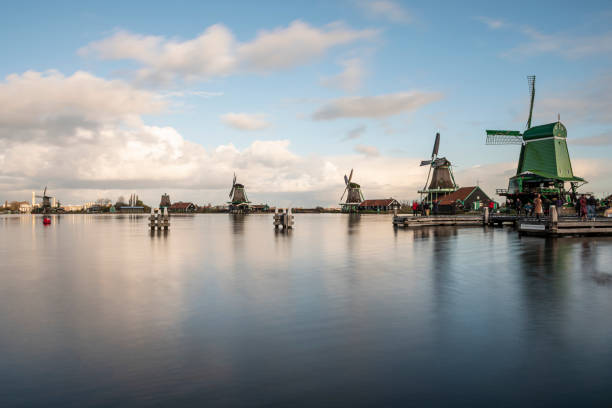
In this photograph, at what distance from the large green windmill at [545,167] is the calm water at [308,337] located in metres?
36.8

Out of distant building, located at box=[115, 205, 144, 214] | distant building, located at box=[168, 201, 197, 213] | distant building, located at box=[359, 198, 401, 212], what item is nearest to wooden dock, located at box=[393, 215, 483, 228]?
distant building, located at box=[359, 198, 401, 212]

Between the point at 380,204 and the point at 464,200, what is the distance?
1788 inches

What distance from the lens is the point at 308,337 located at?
7.13 meters

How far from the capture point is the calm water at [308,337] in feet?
16.3

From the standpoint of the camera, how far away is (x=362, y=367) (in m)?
5.68

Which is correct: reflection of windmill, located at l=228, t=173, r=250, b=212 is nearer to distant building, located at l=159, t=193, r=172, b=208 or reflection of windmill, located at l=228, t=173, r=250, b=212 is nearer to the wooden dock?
distant building, located at l=159, t=193, r=172, b=208

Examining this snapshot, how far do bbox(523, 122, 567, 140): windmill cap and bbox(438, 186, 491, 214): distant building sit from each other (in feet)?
75.6

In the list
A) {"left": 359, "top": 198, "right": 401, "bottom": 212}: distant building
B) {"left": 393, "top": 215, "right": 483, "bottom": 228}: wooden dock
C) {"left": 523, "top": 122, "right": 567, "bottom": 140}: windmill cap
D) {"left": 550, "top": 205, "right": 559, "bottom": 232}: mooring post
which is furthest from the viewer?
{"left": 359, "top": 198, "right": 401, "bottom": 212}: distant building

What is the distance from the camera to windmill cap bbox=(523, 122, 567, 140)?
4841 centimetres

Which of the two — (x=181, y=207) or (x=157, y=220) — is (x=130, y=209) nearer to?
(x=181, y=207)

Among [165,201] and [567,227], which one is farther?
[165,201]

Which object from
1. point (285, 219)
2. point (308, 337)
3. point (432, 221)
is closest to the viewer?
point (308, 337)

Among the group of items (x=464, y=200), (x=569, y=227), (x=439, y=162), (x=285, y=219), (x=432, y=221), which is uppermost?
(x=439, y=162)

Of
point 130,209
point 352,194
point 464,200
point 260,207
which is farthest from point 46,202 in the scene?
point 464,200
